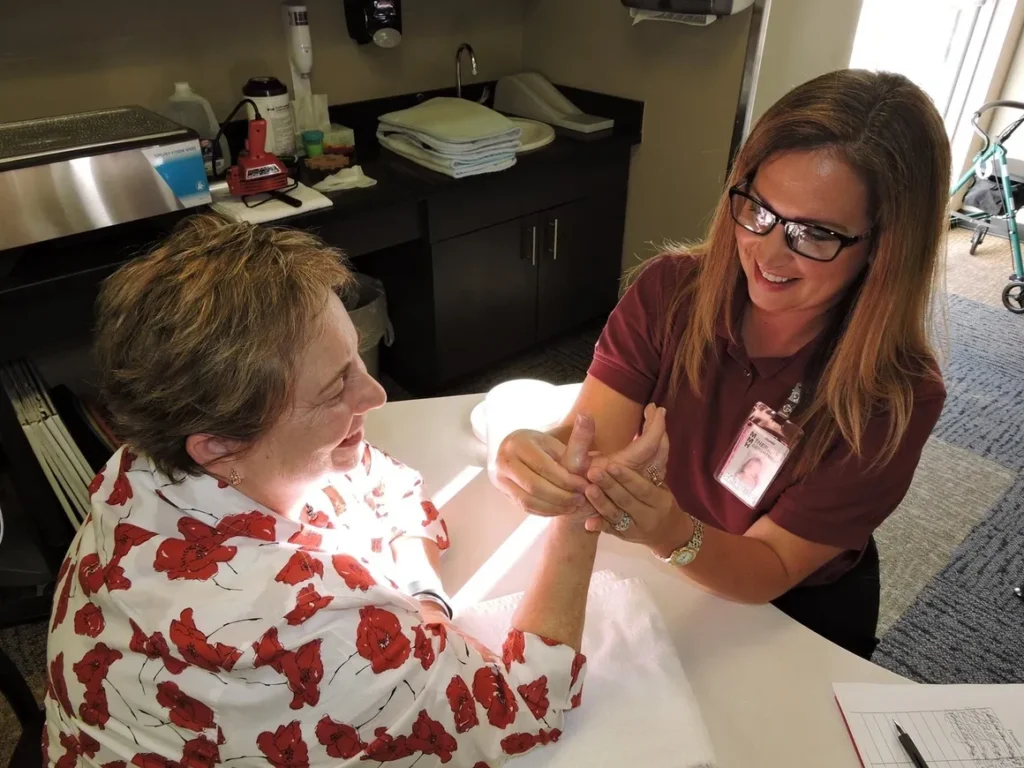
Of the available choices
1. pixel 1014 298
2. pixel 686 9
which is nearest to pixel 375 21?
pixel 686 9

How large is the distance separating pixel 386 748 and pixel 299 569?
8.1 inches

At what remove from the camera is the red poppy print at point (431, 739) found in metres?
0.79

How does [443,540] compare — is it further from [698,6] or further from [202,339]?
[698,6]

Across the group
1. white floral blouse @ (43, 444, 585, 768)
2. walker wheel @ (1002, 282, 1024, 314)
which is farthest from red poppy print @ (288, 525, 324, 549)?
walker wheel @ (1002, 282, 1024, 314)

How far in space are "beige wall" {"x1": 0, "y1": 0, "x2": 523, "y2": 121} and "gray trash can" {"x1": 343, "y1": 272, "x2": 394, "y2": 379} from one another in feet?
2.32

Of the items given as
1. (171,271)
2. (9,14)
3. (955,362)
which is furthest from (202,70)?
(955,362)

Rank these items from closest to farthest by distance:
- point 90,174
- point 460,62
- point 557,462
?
point 557,462 → point 90,174 → point 460,62

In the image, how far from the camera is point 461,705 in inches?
32.1

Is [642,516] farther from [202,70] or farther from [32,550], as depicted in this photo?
[202,70]

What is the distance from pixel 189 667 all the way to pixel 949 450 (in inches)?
107

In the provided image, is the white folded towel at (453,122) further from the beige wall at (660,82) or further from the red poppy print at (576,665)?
the red poppy print at (576,665)

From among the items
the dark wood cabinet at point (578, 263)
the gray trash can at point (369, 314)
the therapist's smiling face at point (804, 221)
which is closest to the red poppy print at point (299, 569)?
the therapist's smiling face at point (804, 221)

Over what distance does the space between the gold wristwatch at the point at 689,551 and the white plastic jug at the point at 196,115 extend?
6.06ft

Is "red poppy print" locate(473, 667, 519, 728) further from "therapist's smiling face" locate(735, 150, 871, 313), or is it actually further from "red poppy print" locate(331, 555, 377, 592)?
"therapist's smiling face" locate(735, 150, 871, 313)
